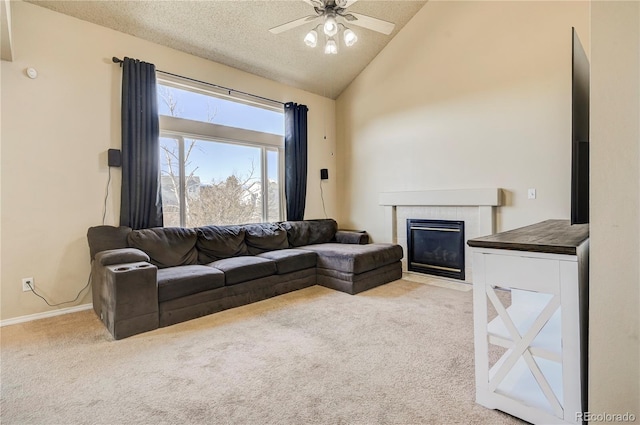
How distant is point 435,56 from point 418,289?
320cm

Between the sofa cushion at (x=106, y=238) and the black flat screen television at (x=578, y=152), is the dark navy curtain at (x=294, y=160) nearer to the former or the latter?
the sofa cushion at (x=106, y=238)

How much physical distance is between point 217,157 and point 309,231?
175 centimetres

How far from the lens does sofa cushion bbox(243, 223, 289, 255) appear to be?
4.30 meters

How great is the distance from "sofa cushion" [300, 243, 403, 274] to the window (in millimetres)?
1319

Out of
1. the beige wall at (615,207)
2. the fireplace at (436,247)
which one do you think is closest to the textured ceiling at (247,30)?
the fireplace at (436,247)

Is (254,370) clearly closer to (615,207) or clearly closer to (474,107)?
(615,207)

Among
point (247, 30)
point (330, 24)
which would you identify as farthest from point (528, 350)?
point (247, 30)

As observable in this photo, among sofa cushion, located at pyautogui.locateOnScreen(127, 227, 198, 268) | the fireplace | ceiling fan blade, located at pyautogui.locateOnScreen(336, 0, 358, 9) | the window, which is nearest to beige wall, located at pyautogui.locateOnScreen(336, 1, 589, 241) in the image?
the fireplace

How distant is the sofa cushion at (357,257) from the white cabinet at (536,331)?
2.07m

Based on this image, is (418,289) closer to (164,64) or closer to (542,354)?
(542,354)

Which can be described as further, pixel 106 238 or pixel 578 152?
pixel 106 238

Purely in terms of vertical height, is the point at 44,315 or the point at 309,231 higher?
the point at 309,231

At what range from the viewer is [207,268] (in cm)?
333

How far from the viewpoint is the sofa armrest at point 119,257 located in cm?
283
